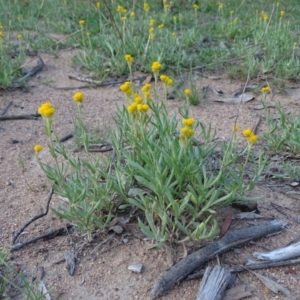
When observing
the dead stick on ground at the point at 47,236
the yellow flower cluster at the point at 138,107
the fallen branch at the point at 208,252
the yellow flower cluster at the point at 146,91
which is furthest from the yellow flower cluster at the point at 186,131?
the dead stick on ground at the point at 47,236

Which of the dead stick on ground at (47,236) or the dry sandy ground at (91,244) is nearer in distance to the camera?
the dry sandy ground at (91,244)

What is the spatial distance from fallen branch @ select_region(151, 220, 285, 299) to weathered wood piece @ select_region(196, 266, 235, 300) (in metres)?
0.07

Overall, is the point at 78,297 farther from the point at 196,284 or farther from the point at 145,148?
the point at 145,148

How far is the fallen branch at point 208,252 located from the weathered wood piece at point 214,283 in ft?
0.24

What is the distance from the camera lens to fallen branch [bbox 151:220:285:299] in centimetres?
215

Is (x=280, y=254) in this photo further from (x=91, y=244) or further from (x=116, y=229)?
(x=91, y=244)

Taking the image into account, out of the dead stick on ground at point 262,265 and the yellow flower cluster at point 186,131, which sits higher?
the yellow flower cluster at point 186,131

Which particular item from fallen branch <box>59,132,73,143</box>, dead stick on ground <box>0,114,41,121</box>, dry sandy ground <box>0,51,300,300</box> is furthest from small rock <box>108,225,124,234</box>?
dead stick on ground <box>0,114,41,121</box>

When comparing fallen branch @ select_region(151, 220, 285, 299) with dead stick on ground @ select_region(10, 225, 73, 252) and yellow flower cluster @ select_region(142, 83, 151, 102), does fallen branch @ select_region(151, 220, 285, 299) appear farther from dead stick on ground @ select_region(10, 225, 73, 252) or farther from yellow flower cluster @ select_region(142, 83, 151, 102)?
yellow flower cluster @ select_region(142, 83, 151, 102)

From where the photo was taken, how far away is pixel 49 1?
6781mm

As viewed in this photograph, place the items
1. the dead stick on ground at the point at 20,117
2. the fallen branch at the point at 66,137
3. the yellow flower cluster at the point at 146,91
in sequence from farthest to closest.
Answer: the dead stick on ground at the point at 20,117 < the fallen branch at the point at 66,137 < the yellow flower cluster at the point at 146,91

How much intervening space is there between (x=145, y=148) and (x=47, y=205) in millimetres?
635

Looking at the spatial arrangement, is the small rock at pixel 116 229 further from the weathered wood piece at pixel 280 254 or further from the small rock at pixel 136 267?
the weathered wood piece at pixel 280 254

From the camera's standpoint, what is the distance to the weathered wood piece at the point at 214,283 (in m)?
2.09
